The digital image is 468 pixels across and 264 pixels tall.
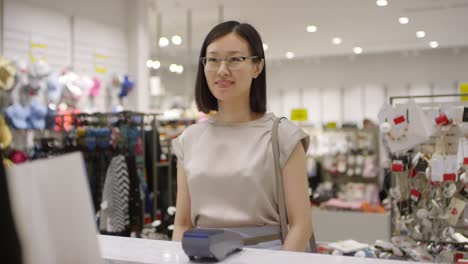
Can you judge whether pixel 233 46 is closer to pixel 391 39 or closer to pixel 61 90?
pixel 61 90

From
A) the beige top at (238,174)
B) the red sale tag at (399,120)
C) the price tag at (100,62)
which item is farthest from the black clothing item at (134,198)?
the beige top at (238,174)

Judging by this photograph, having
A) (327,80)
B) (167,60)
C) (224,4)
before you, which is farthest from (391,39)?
(167,60)

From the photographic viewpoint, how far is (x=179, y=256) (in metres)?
1.17

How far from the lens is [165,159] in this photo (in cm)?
620

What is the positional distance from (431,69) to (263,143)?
14897 mm

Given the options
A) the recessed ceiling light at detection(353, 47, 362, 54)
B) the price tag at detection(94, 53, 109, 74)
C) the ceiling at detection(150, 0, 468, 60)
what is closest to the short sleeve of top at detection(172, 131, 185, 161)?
the price tag at detection(94, 53, 109, 74)

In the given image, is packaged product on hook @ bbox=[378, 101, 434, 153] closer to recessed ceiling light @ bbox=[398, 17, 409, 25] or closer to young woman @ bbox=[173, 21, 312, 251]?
young woman @ bbox=[173, 21, 312, 251]

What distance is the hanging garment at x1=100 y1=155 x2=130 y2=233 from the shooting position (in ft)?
15.7

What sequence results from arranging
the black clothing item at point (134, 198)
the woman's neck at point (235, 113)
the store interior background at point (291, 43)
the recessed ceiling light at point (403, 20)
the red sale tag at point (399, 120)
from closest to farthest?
1. the woman's neck at point (235, 113)
2. the red sale tag at point (399, 120)
3. the black clothing item at point (134, 198)
4. the store interior background at point (291, 43)
5. the recessed ceiling light at point (403, 20)

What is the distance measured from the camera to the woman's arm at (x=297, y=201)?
1489 millimetres

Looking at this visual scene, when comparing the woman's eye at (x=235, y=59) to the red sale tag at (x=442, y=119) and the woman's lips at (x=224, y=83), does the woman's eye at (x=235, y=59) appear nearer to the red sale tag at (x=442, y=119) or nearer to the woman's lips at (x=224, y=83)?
the woman's lips at (x=224, y=83)

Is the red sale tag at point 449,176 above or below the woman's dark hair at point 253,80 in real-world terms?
below

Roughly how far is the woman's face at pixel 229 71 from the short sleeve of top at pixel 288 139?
0.56 ft

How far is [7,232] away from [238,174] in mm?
940
